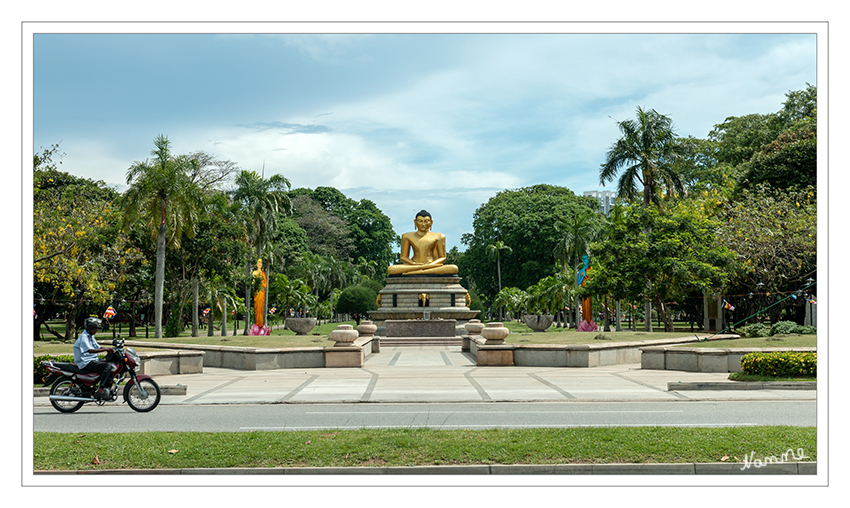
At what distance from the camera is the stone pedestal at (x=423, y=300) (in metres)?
40.5

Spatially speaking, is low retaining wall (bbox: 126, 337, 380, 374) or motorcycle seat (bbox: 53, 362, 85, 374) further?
low retaining wall (bbox: 126, 337, 380, 374)

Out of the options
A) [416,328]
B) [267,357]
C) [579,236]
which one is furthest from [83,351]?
[579,236]

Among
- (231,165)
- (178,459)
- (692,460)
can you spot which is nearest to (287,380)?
(178,459)

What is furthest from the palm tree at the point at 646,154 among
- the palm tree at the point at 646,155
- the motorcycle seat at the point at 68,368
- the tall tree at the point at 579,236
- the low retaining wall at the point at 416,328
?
the motorcycle seat at the point at 68,368

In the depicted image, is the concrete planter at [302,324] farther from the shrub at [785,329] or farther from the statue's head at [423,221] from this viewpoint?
the shrub at [785,329]

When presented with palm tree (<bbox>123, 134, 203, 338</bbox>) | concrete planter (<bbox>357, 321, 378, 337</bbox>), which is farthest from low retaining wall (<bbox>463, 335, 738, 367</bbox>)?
palm tree (<bbox>123, 134, 203, 338</bbox>)

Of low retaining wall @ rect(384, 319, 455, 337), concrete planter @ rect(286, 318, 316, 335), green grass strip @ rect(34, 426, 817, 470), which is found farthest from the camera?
concrete planter @ rect(286, 318, 316, 335)

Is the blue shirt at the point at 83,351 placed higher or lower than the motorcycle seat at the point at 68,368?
higher

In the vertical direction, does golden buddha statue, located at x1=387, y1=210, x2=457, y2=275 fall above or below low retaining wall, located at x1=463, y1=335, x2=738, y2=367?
above

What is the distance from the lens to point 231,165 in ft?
173

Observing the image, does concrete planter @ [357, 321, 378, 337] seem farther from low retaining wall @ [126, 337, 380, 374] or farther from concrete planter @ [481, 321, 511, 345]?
concrete planter @ [481, 321, 511, 345]

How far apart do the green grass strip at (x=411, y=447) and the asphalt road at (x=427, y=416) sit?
1402mm

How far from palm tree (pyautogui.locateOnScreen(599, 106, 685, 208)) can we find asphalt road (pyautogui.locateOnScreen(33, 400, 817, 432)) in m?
28.6

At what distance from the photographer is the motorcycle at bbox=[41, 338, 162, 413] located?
11.8 meters
